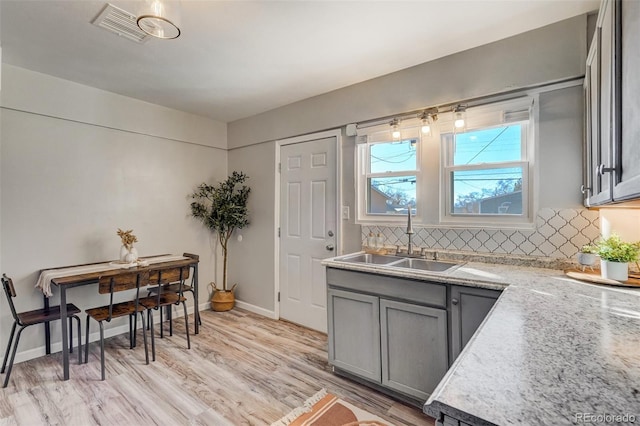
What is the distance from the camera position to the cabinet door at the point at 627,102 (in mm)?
894

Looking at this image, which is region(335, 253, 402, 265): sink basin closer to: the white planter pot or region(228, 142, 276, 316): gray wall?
the white planter pot

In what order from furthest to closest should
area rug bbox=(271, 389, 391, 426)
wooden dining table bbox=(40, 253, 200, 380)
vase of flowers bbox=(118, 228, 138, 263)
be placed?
vase of flowers bbox=(118, 228, 138, 263), wooden dining table bbox=(40, 253, 200, 380), area rug bbox=(271, 389, 391, 426)

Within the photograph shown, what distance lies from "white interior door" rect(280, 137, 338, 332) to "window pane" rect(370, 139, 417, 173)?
1.57ft

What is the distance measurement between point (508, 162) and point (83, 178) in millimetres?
3953

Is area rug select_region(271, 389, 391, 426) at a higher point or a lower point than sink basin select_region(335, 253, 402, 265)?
lower

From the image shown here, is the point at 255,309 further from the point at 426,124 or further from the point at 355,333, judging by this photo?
the point at 426,124

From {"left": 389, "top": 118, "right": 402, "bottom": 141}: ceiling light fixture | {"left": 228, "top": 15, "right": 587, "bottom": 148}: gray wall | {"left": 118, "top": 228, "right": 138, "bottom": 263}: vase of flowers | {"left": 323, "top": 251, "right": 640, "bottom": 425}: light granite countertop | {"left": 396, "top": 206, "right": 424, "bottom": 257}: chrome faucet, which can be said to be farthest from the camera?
{"left": 118, "top": 228, "right": 138, "bottom": 263}: vase of flowers

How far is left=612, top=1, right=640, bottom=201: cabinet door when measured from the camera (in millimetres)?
894

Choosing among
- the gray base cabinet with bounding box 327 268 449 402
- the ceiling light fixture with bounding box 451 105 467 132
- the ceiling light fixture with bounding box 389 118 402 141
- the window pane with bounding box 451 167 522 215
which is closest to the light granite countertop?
the gray base cabinet with bounding box 327 268 449 402

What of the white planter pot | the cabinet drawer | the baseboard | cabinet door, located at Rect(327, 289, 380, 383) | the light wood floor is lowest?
the light wood floor

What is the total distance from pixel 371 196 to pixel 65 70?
3083mm

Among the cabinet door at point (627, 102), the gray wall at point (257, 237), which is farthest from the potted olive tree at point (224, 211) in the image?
the cabinet door at point (627, 102)

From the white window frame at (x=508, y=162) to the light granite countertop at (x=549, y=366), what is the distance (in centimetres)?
90

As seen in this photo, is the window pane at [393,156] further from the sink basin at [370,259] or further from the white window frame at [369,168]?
the sink basin at [370,259]
